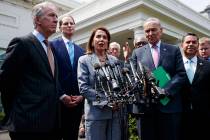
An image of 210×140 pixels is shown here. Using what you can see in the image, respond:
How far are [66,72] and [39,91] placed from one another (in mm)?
962

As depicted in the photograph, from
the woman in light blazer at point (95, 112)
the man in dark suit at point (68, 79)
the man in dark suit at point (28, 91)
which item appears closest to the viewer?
the man in dark suit at point (28, 91)

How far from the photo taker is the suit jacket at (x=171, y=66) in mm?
3194

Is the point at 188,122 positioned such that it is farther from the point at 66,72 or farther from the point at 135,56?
the point at 66,72

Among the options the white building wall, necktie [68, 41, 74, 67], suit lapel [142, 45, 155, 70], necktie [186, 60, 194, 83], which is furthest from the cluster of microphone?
the white building wall

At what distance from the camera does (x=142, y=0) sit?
425 inches

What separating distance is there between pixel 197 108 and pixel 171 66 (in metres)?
0.69

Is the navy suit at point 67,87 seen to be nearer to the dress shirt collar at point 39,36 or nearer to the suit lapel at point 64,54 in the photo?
the suit lapel at point 64,54

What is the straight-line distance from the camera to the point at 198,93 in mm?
3594

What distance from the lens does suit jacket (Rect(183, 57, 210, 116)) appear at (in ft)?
11.7

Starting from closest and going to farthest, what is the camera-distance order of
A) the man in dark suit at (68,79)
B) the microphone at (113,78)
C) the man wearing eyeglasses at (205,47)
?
the microphone at (113,78), the man in dark suit at (68,79), the man wearing eyeglasses at (205,47)

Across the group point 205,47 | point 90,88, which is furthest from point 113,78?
point 205,47

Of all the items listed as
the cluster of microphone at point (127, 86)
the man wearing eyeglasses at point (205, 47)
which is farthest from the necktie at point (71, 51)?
the man wearing eyeglasses at point (205, 47)

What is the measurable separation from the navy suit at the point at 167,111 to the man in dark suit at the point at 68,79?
801 millimetres

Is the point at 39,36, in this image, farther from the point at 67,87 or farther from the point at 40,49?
the point at 67,87
